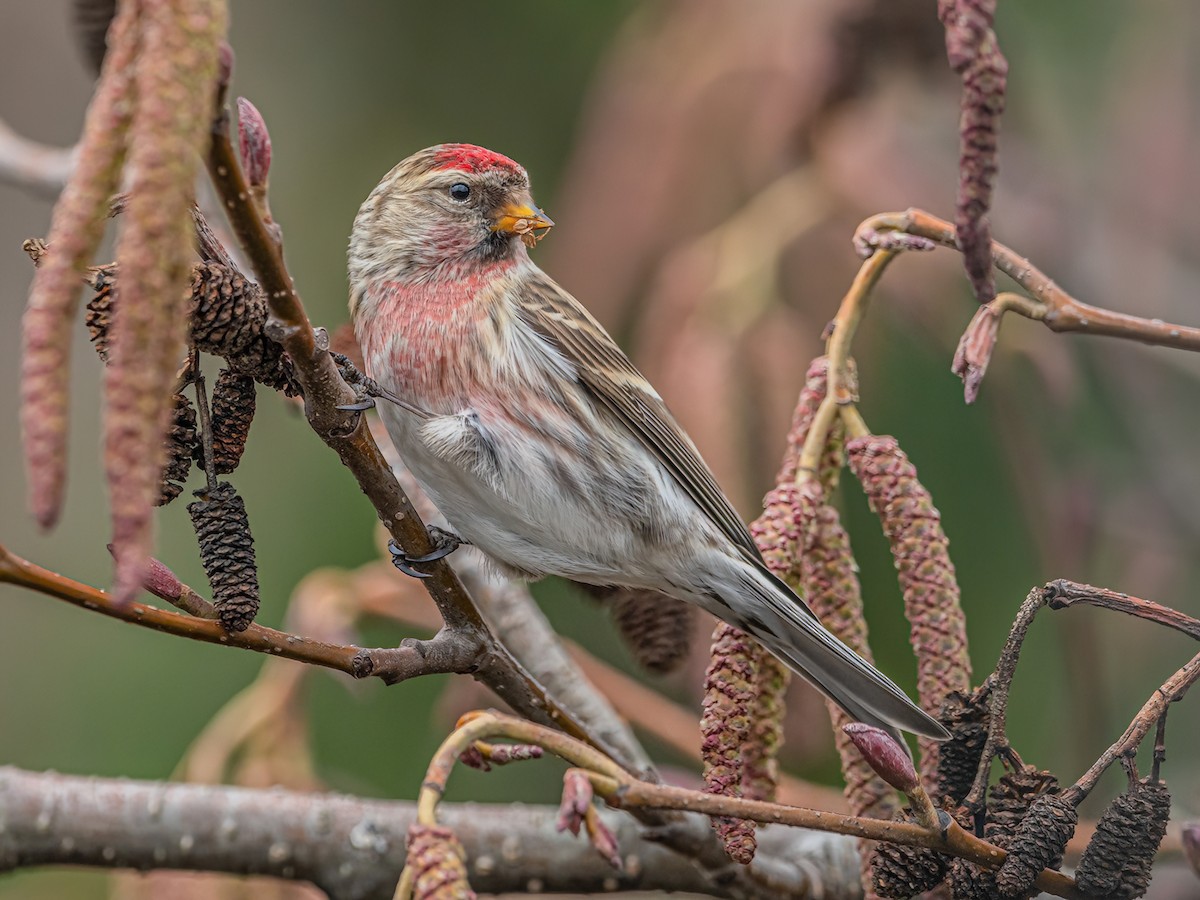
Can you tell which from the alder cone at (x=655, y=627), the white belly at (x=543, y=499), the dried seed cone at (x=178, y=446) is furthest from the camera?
the white belly at (x=543, y=499)

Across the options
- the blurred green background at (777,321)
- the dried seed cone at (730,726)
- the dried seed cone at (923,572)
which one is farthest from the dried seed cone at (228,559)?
the blurred green background at (777,321)

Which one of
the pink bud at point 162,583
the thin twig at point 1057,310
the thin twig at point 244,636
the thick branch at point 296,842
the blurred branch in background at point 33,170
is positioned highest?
the blurred branch in background at point 33,170

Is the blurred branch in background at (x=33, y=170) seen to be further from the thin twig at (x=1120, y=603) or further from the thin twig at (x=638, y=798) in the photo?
the thin twig at (x=1120, y=603)

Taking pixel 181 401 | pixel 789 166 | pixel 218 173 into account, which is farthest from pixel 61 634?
pixel 218 173

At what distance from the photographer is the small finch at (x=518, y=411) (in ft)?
7.22

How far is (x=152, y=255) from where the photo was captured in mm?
783

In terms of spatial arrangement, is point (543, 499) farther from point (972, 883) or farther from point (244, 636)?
point (972, 883)

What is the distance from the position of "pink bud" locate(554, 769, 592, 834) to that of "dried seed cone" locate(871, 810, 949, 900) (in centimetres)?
39

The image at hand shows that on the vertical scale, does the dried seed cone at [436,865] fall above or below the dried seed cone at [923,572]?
below

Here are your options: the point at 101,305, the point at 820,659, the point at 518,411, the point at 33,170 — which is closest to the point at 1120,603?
the point at 820,659

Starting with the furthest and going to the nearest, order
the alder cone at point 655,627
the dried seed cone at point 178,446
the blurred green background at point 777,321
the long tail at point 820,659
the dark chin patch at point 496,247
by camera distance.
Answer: the blurred green background at point 777,321 → the dark chin patch at point 496,247 → the alder cone at point 655,627 → the long tail at point 820,659 → the dried seed cone at point 178,446

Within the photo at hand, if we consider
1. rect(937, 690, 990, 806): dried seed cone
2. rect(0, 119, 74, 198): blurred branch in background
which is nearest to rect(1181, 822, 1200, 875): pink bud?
rect(937, 690, 990, 806): dried seed cone

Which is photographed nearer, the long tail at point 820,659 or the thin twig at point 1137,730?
the thin twig at point 1137,730

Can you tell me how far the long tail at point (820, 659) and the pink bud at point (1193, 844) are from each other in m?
0.41
